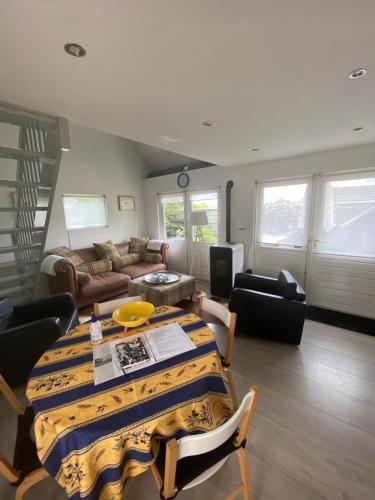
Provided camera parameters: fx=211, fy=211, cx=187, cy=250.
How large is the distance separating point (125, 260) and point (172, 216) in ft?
5.07

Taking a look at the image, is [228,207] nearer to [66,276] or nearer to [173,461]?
[66,276]

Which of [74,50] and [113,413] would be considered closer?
[113,413]

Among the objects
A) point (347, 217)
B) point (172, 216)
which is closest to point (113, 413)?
point (347, 217)

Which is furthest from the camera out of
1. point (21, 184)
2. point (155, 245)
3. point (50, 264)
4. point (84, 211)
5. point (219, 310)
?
point (155, 245)

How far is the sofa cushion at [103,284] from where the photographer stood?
10.8ft

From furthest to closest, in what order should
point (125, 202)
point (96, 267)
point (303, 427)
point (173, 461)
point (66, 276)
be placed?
point (125, 202) < point (96, 267) < point (66, 276) < point (303, 427) < point (173, 461)

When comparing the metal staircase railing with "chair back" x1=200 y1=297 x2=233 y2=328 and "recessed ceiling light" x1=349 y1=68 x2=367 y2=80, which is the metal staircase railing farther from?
"recessed ceiling light" x1=349 y1=68 x2=367 y2=80

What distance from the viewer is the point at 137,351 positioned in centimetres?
117

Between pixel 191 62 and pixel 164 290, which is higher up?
pixel 191 62

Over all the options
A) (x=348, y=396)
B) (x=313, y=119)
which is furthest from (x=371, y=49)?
(x=348, y=396)

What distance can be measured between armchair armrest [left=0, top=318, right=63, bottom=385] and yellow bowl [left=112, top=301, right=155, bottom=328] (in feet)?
2.39

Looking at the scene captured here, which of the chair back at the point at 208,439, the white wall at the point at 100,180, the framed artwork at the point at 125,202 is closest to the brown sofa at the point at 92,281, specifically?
the white wall at the point at 100,180

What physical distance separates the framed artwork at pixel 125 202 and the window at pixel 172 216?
681 mm

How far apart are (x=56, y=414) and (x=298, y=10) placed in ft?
6.15
